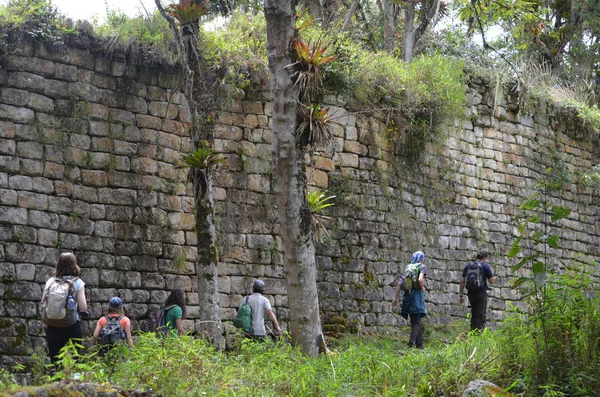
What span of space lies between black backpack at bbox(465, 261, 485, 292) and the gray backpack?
5866 millimetres

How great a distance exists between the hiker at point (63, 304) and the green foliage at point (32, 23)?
296cm

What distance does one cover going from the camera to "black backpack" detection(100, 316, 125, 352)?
8172 millimetres

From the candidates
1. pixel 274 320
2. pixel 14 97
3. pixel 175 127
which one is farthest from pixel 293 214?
pixel 14 97

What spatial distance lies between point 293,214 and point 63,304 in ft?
7.91

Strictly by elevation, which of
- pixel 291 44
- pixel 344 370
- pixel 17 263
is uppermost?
pixel 291 44

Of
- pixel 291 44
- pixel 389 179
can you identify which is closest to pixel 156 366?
pixel 291 44

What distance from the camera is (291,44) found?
9.26 metres

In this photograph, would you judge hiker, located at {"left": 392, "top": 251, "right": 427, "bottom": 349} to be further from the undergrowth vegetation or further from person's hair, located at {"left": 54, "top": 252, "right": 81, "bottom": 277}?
person's hair, located at {"left": 54, "top": 252, "right": 81, "bottom": 277}

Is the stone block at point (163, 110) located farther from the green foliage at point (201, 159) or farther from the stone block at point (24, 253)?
the stone block at point (24, 253)

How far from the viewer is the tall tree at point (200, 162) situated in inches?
381

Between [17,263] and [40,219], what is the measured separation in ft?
1.79

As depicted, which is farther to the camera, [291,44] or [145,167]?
[145,167]

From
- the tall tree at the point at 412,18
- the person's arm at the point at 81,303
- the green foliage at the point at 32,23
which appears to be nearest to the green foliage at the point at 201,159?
the green foliage at the point at 32,23

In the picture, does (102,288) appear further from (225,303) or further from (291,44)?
(291,44)
